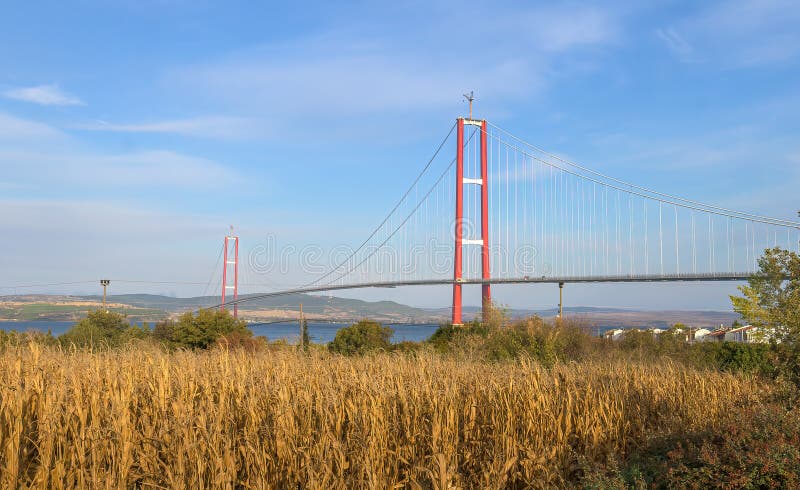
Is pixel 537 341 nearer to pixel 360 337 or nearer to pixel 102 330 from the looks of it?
pixel 360 337

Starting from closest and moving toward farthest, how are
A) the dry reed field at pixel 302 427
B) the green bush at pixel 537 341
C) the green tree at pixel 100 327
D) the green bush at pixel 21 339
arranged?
the dry reed field at pixel 302 427
the green bush at pixel 21 339
the green bush at pixel 537 341
the green tree at pixel 100 327

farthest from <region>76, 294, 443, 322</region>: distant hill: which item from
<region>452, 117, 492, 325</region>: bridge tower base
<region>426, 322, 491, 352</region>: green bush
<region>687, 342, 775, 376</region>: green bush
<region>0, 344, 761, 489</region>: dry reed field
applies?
<region>0, 344, 761, 489</region>: dry reed field

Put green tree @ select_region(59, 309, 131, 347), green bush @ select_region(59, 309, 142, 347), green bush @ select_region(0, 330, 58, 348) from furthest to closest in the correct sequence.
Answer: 1. green tree @ select_region(59, 309, 131, 347)
2. green bush @ select_region(59, 309, 142, 347)
3. green bush @ select_region(0, 330, 58, 348)

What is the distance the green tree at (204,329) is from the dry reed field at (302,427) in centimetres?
1515

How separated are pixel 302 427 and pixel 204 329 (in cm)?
1936

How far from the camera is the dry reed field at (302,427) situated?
5.03 m

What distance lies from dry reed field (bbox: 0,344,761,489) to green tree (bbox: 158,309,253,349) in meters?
15.2

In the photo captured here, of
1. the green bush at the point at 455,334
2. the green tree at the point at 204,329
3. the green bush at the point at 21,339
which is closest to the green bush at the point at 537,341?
the green bush at the point at 455,334

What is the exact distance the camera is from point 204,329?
24.3m

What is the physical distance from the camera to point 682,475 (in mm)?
5184

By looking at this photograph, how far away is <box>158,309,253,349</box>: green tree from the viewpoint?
23828 millimetres

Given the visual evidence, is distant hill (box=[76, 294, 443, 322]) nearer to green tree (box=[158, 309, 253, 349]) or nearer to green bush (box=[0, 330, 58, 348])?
green tree (box=[158, 309, 253, 349])

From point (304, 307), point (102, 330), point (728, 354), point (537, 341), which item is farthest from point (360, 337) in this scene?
point (304, 307)

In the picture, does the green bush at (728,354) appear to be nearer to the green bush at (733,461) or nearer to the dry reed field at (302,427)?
the dry reed field at (302,427)
